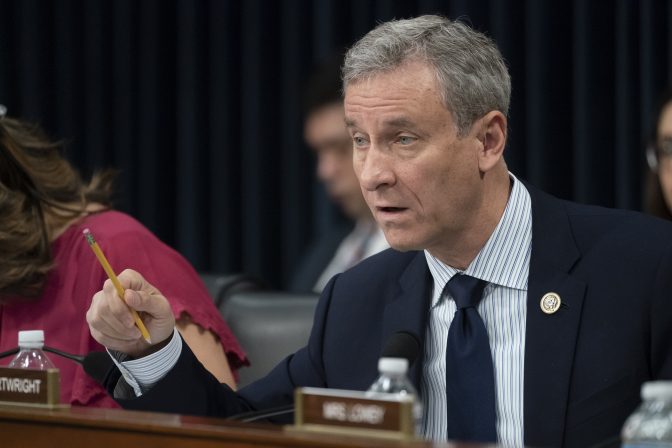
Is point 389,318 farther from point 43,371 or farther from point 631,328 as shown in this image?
point 43,371

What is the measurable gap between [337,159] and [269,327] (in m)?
0.89

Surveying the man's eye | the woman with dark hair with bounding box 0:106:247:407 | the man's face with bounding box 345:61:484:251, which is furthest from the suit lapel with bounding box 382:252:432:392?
the woman with dark hair with bounding box 0:106:247:407

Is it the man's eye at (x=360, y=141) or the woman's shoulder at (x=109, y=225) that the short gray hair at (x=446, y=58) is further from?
A: the woman's shoulder at (x=109, y=225)

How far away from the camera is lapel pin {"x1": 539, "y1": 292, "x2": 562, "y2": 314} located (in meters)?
1.71

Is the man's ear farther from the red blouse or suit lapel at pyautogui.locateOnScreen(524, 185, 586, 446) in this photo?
the red blouse

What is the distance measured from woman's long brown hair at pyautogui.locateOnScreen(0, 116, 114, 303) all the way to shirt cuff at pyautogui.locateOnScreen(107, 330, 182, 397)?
59 cm

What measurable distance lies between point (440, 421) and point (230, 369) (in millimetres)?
644

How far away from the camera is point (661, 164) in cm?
268

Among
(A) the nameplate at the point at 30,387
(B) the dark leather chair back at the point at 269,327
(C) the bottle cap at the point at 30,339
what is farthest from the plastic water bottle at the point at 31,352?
(B) the dark leather chair back at the point at 269,327

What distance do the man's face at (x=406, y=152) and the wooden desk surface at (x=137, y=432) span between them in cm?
48

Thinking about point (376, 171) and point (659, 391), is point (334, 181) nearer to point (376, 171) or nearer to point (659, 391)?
point (376, 171)

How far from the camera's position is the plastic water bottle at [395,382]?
4.15 feet

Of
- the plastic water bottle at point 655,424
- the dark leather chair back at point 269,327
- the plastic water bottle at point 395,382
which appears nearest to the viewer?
the plastic water bottle at point 655,424

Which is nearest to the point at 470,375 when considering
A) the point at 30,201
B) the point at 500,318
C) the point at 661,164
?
the point at 500,318
